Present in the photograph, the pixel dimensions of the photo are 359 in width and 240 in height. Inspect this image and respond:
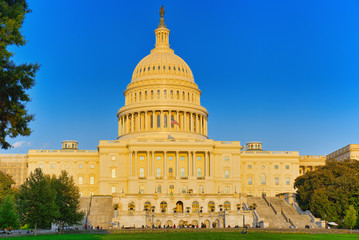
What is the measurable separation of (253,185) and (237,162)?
1207cm

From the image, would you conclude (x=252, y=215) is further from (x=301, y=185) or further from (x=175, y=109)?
(x=175, y=109)

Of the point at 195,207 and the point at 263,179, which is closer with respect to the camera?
the point at 195,207

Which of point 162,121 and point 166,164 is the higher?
point 162,121

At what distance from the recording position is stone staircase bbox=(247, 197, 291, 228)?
279ft

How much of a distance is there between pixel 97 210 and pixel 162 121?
41889 mm

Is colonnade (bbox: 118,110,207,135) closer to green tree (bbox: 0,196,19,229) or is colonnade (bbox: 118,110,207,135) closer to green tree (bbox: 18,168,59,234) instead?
green tree (bbox: 0,196,19,229)

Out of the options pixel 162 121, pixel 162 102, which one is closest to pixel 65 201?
pixel 162 121

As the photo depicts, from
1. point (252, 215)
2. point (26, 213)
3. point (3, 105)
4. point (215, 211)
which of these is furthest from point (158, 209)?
point (3, 105)

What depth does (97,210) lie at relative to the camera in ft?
302

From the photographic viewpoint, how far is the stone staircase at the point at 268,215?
8518 centimetres

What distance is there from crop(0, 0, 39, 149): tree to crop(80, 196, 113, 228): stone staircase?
5380 cm

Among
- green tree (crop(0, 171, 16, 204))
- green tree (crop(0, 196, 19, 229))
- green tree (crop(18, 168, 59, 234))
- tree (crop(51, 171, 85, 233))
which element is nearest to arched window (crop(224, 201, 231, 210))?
tree (crop(51, 171, 85, 233))

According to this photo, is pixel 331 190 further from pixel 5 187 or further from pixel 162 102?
pixel 5 187

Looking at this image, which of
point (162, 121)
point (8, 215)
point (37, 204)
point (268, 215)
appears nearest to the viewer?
point (37, 204)
